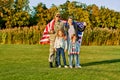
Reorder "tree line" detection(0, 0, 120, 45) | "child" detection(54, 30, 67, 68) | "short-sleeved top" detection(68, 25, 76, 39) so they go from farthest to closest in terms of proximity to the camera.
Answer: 1. "tree line" detection(0, 0, 120, 45)
2. "short-sleeved top" detection(68, 25, 76, 39)
3. "child" detection(54, 30, 67, 68)

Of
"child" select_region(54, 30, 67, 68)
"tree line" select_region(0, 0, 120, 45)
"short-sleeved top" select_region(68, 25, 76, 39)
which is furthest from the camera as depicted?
"tree line" select_region(0, 0, 120, 45)

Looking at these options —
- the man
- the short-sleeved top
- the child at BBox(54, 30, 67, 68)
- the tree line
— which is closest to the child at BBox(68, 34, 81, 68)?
the short-sleeved top

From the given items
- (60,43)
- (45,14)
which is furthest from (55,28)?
(45,14)

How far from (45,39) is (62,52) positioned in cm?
149

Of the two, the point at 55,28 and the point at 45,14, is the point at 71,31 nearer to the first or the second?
the point at 55,28

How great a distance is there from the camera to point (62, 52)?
16.7 meters

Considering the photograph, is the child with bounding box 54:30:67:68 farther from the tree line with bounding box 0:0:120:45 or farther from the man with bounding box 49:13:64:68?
the tree line with bounding box 0:0:120:45

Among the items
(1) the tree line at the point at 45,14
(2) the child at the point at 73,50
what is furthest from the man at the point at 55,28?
(1) the tree line at the point at 45,14

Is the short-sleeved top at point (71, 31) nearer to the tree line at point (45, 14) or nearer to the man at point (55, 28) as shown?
the man at point (55, 28)

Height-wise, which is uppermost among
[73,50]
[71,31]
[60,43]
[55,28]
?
[55,28]

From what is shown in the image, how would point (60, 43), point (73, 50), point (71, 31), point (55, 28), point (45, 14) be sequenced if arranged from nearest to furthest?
point (60, 43) → point (55, 28) → point (71, 31) → point (73, 50) → point (45, 14)

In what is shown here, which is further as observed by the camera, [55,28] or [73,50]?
[73,50]

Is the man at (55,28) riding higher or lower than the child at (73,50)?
higher

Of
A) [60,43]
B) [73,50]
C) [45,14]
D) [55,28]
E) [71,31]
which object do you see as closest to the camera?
[60,43]
